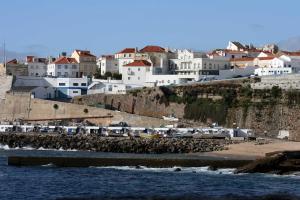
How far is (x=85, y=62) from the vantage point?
347ft

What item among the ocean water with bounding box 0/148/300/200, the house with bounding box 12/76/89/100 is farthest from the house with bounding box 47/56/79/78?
the ocean water with bounding box 0/148/300/200

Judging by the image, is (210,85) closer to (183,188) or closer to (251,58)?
(251,58)

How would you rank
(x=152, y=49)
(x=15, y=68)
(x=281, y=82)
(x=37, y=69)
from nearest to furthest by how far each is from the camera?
(x=281, y=82) → (x=15, y=68) → (x=152, y=49) → (x=37, y=69)

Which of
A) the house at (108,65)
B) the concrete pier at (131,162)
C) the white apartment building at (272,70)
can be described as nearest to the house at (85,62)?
the house at (108,65)

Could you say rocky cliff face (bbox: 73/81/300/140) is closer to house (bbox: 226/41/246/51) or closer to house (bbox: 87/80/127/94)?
house (bbox: 87/80/127/94)

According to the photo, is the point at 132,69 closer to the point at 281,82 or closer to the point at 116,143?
the point at 281,82

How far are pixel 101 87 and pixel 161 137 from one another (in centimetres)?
2745

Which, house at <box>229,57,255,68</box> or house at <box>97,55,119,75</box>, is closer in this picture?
house at <box>229,57,255,68</box>

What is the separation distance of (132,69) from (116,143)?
35.0m

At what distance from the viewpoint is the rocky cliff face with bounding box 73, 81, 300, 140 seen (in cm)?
7281

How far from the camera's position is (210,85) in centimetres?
8200

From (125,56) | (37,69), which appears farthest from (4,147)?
(125,56)

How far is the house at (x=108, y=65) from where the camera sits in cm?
10188

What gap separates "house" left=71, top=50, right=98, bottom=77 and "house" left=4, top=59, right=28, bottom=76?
722 cm
